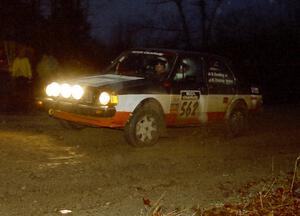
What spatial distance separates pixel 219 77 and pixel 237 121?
1.05 metres

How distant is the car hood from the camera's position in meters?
10.1

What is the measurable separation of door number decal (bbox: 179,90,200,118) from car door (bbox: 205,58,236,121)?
0.35 m

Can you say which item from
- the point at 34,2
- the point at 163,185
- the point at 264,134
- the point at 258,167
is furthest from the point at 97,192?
the point at 34,2

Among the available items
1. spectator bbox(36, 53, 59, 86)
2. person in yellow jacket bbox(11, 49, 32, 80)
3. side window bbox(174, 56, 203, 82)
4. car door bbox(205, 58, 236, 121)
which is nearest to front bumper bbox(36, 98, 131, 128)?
side window bbox(174, 56, 203, 82)

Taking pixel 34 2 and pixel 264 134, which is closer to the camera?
pixel 264 134

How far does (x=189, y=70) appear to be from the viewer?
11289 millimetres

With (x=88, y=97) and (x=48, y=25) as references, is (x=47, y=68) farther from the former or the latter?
(x=88, y=97)

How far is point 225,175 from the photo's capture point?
8.46 meters

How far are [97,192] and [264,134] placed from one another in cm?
638

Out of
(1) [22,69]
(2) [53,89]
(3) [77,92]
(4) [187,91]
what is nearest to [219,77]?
(4) [187,91]

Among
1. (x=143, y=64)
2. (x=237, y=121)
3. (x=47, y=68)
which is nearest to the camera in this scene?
(x=143, y=64)

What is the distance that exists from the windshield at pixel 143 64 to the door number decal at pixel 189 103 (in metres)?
0.50

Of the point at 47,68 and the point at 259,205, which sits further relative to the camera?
the point at 47,68

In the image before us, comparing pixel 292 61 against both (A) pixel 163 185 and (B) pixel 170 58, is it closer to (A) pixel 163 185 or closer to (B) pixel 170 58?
(B) pixel 170 58
